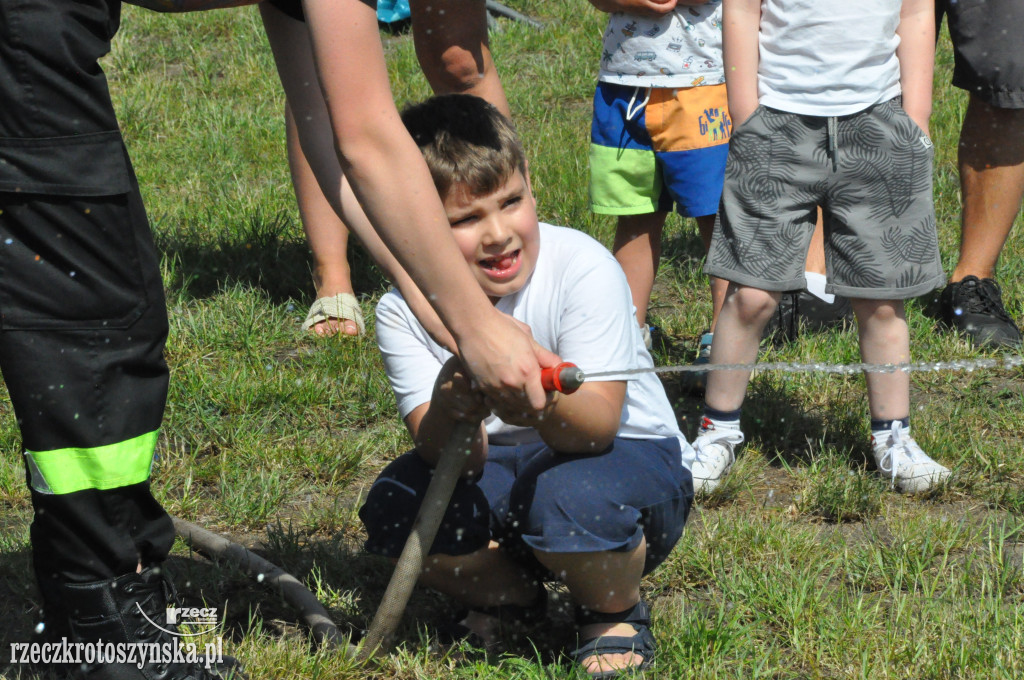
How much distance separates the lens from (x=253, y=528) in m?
3.16

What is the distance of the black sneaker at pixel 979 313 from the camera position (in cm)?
400

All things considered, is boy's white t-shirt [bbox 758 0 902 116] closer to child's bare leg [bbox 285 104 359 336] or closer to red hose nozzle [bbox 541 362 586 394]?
red hose nozzle [bbox 541 362 586 394]

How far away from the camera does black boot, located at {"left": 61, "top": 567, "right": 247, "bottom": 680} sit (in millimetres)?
2270

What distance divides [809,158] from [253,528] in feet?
5.92

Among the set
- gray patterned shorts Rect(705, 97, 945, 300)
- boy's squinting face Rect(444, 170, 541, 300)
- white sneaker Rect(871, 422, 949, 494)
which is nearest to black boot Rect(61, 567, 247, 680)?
boy's squinting face Rect(444, 170, 541, 300)

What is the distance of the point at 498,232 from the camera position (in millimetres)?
2393

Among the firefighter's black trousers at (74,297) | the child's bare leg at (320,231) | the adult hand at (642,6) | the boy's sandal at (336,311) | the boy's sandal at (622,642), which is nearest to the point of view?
the firefighter's black trousers at (74,297)

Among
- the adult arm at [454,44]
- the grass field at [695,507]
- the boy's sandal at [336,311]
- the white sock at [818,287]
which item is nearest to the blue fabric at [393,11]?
the grass field at [695,507]

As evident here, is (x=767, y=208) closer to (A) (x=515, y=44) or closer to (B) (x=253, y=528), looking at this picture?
(B) (x=253, y=528)

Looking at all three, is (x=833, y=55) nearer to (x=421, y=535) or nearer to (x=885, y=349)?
(x=885, y=349)

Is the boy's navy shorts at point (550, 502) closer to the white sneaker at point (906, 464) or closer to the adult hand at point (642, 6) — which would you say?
the white sneaker at point (906, 464)

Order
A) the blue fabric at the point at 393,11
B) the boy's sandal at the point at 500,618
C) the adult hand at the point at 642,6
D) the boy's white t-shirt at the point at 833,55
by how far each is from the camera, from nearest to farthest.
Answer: the boy's sandal at the point at 500,618
the boy's white t-shirt at the point at 833,55
the adult hand at the point at 642,6
the blue fabric at the point at 393,11

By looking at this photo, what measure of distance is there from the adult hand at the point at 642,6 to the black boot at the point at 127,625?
7.89ft

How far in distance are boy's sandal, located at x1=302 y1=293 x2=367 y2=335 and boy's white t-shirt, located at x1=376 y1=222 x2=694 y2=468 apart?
165 cm
